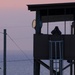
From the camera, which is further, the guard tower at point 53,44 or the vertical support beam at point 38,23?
the vertical support beam at point 38,23

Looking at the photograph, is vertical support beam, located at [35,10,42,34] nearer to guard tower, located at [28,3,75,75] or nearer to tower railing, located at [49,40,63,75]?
Result: guard tower, located at [28,3,75,75]

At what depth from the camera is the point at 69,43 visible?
23.9m

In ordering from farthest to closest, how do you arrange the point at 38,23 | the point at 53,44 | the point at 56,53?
the point at 38,23 → the point at 53,44 → the point at 56,53

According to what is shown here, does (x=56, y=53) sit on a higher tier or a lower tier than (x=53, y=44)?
lower

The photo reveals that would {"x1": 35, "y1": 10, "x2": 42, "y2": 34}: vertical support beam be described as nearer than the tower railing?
No

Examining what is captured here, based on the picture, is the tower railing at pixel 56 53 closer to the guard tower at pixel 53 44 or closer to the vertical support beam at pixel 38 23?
the guard tower at pixel 53 44

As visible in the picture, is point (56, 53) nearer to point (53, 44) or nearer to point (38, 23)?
point (53, 44)

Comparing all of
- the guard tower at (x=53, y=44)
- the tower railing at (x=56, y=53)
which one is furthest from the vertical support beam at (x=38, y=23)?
the tower railing at (x=56, y=53)

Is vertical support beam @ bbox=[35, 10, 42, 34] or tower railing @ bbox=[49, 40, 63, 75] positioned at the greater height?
vertical support beam @ bbox=[35, 10, 42, 34]

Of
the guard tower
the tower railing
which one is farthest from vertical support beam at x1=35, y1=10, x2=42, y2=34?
the tower railing

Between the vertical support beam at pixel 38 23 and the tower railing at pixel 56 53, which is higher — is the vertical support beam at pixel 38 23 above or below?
above

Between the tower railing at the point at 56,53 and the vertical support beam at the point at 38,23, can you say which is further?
the vertical support beam at the point at 38,23

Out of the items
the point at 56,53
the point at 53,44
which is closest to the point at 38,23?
the point at 53,44

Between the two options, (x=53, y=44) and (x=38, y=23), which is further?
(x=38, y=23)
